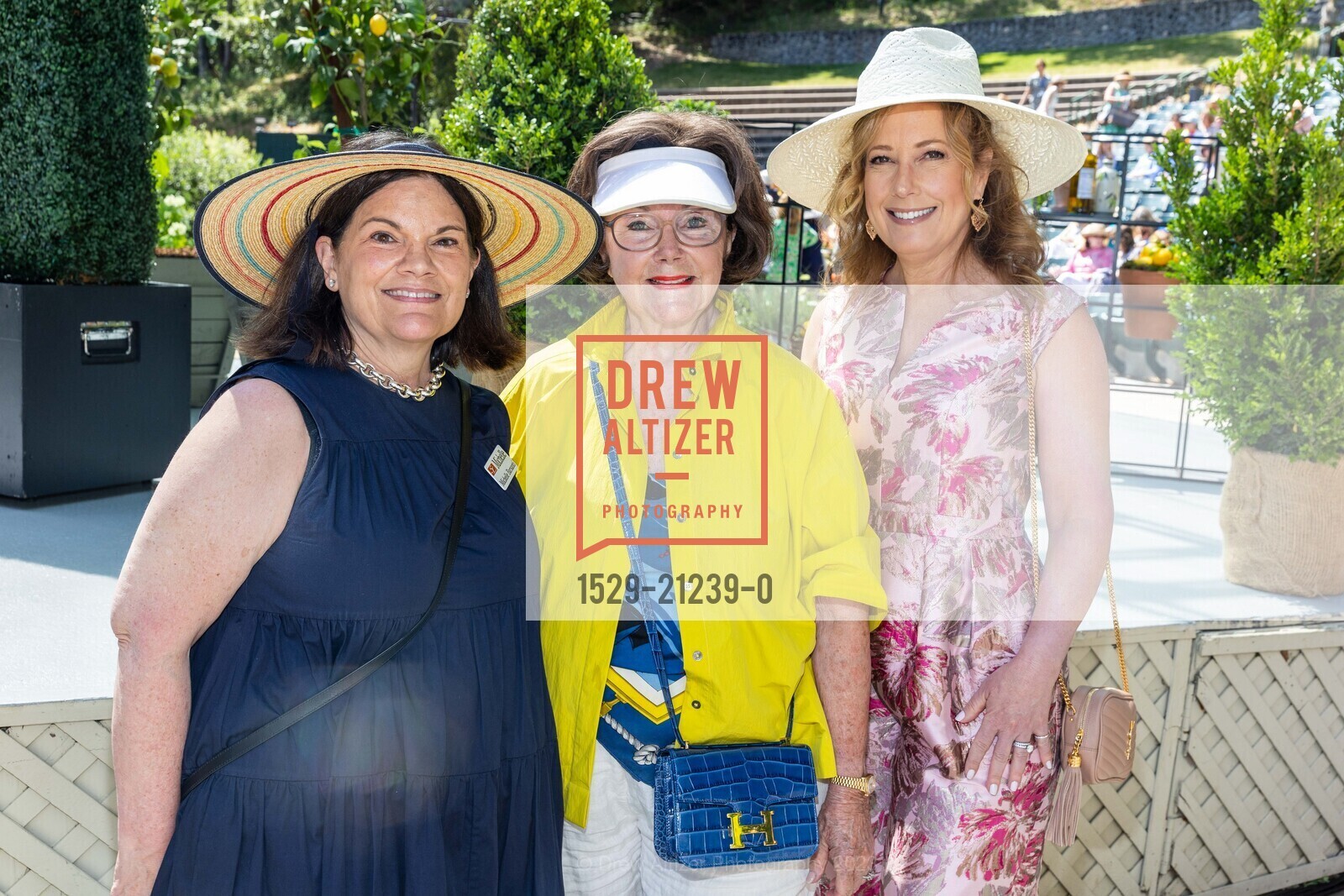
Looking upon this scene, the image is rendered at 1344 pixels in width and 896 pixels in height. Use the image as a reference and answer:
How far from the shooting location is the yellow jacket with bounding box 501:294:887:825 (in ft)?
5.76

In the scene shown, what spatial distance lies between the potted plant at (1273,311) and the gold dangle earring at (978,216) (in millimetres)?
1942

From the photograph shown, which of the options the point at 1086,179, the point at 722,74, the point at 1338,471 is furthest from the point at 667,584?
the point at 722,74

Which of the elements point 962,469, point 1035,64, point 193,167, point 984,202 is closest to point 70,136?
point 984,202

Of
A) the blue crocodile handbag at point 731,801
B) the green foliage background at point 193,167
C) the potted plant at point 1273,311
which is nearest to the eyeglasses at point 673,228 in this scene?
the blue crocodile handbag at point 731,801

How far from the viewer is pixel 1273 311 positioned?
11.5ft

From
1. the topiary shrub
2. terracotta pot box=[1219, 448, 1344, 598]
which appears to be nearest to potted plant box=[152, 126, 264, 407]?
the topiary shrub

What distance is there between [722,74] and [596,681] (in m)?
32.8

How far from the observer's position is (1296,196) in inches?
143

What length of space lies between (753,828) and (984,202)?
119 centimetres

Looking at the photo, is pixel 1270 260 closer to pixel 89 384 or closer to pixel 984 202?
pixel 984 202

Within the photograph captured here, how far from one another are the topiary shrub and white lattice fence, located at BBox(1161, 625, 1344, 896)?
7.25 ft

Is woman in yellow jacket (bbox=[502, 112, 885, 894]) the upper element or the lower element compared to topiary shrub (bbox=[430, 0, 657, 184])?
lower

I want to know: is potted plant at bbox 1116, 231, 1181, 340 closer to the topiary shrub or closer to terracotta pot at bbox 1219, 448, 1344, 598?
terracotta pot at bbox 1219, 448, 1344, 598

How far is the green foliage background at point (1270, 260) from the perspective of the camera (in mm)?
3428
